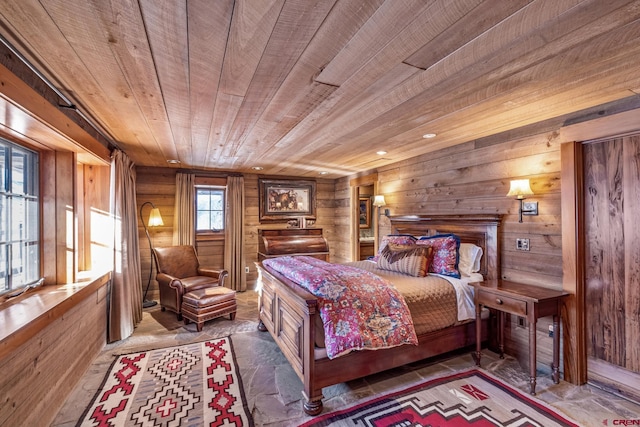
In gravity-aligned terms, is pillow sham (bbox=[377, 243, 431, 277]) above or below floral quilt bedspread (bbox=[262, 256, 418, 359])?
above

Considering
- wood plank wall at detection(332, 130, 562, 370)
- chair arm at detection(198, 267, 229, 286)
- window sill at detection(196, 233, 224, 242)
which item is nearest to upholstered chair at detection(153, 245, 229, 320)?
chair arm at detection(198, 267, 229, 286)

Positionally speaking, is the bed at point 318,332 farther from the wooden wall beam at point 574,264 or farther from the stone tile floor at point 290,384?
the wooden wall beam at point 574,264

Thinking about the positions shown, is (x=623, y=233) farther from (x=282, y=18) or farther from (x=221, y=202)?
(x=221, y=202)

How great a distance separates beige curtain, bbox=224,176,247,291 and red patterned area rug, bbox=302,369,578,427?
3616 millimetres

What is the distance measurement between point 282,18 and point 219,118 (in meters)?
1.40

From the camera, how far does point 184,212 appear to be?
4.91 m

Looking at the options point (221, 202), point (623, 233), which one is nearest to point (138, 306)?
point (221, 202)

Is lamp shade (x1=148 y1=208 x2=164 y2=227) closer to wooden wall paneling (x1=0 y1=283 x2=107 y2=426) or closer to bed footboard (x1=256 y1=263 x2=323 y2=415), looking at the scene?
wooden wall paneling (x1=0 y1=283 x2=107 y2=426)

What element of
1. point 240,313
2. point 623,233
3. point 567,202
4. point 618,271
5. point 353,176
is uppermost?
point 353,176

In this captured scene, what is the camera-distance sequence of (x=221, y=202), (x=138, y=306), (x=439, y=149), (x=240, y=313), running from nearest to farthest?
1. (x=439, y=149)
2. (x=138, y=306)
3. (x=240, y=313)
4. (x=221, y=202)

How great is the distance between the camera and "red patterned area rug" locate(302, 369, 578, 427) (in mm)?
1912

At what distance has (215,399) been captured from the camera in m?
2.14

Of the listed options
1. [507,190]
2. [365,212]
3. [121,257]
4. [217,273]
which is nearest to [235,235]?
[217,273]

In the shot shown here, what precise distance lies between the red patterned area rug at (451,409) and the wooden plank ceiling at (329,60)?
219 cm
